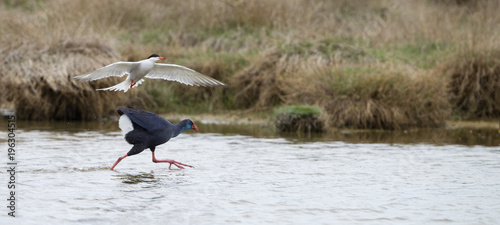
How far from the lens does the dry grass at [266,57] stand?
47.8 ft

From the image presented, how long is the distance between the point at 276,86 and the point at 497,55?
4.93 metres

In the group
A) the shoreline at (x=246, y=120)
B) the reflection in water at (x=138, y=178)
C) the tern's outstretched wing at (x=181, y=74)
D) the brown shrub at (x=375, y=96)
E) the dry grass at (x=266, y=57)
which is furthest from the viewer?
the shoreline at (x=246, y=120)

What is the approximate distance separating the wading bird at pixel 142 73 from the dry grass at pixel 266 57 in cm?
433

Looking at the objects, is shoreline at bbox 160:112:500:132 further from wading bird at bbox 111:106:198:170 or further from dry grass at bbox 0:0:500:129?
wading bird at bbox 111:106:198:170

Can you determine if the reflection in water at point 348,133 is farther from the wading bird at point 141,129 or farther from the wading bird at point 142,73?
the wading bird at point 141,129

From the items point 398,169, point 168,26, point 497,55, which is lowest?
point 398,169

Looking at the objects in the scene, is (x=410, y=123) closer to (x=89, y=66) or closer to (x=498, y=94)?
(x=498, y=94)

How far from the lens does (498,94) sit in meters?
15.9

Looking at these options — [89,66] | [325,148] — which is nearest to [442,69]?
[325,148]

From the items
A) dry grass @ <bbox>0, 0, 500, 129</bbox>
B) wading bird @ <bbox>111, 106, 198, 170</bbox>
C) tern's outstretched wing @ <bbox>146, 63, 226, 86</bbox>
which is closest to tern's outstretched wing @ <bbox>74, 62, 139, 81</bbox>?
tern's outstretched wing @ <bbox>146, 63, 226, 86</bbox>

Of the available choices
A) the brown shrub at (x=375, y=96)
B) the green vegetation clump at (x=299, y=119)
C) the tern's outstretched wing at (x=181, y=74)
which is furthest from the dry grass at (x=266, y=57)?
the tern's outstretched wing at (x=181, y=74)

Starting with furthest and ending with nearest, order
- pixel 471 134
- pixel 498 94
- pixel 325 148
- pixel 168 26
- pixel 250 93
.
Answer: pixel 168 26
pixel 250 93
pixel 498 94
pixel 471 134
pixel 325 148

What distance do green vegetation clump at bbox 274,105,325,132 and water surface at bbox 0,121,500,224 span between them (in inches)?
34.1

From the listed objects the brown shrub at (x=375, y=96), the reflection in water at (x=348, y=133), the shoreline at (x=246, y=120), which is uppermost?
the brown shrub at (x=375, y=96)
